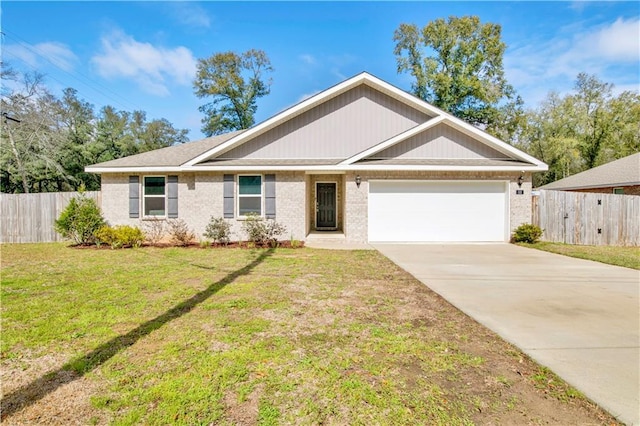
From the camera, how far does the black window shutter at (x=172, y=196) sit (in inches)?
481

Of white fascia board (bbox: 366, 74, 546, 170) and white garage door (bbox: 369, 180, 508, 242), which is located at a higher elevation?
white fascia board (bbox: 366, 74, 546, 170)

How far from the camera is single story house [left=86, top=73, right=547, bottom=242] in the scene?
11.8 m

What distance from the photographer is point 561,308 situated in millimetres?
4824

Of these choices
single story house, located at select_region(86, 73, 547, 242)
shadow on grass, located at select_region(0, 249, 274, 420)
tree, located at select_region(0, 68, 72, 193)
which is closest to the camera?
shadow on grass, located at select_region(0, 249, 274, 420)

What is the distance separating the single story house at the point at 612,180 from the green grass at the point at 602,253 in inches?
217

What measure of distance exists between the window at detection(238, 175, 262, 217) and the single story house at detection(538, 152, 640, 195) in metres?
16.5

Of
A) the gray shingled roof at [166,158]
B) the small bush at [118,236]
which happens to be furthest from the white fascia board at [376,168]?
the small bush at [118,236]

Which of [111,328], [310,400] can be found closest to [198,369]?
[310,400]

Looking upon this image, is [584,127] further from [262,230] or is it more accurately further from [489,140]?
[262,230]

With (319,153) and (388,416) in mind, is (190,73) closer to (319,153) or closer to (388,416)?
(319,153)

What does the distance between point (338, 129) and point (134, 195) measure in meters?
8.26

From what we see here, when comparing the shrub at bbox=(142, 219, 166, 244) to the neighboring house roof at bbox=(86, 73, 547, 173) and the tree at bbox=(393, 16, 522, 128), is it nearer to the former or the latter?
the neighboring house roof at bbox=(86, 73, 547, 173)

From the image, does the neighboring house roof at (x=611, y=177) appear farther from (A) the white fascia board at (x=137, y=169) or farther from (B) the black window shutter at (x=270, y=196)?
(A) the white fascia board at (x=137, y=169)

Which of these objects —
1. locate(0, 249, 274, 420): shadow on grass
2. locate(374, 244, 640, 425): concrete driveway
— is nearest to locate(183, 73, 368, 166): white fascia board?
locate(374, 244, 640, 425): concrete driveway
